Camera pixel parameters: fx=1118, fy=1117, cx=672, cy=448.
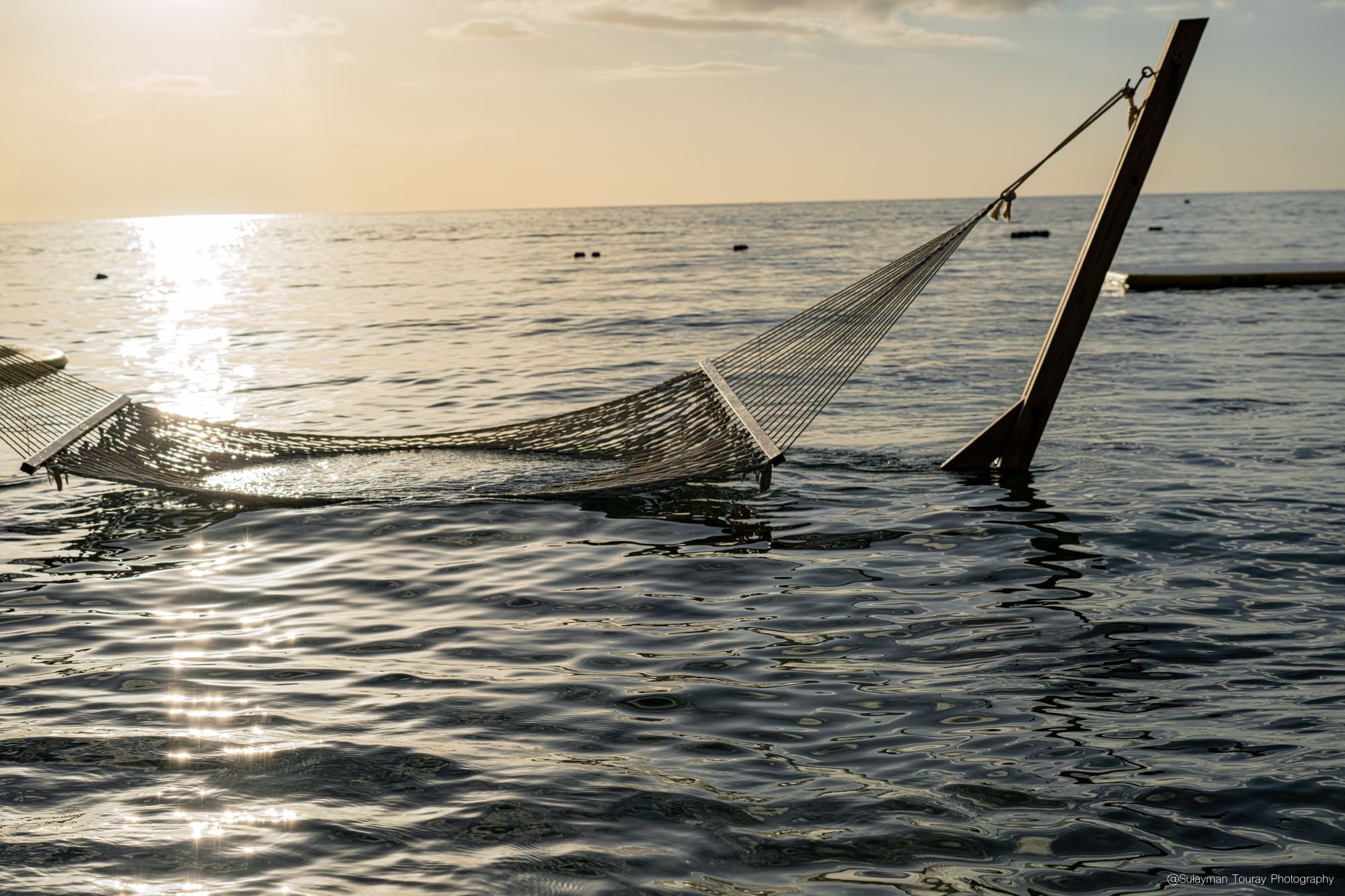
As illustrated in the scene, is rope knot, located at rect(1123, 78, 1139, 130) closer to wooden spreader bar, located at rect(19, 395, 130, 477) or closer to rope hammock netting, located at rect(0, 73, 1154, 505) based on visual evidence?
rope hammock netting, located at rect(0, 73, 1154, 505)

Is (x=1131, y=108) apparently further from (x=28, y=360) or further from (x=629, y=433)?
(x=28, y=360)

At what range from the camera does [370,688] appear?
4.76 metres

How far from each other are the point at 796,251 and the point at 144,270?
35101 millimetres

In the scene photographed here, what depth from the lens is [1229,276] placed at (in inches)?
929

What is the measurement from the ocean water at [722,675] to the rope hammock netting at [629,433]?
37 centimetres

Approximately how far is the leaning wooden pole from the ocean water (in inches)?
20.4

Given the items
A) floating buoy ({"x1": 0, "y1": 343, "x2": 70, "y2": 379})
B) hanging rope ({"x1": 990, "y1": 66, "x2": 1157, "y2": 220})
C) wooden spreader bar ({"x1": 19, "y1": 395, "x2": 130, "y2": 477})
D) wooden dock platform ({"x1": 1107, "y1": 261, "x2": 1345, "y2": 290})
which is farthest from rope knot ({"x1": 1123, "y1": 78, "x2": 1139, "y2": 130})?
wooden dock platform ({"x1": 1107, "y1": 261, "x2": 1345, "y2": 290})

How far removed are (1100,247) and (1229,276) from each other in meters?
18.5

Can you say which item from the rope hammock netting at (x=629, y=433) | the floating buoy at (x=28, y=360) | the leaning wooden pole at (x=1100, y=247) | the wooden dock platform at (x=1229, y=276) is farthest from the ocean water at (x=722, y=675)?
the wooden dock platform at (x=1229, y=276)

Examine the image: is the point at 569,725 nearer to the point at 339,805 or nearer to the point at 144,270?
the point at 339,805

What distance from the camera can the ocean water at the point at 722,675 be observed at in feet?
11.4

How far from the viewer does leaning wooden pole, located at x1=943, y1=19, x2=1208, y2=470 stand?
7344 millimetres

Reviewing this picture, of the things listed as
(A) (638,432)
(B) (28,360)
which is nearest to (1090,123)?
(A) (638,432)

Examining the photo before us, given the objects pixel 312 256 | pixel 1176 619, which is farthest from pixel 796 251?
pixel 1176 619
